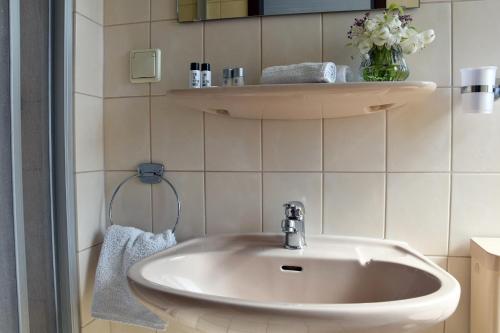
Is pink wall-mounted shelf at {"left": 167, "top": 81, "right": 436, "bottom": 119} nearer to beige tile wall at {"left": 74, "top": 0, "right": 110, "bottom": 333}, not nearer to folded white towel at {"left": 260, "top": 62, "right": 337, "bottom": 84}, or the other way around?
folded white towel at {"left": 260, "top": 62, "right": 337, "bottom": 84}

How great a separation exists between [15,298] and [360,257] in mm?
807

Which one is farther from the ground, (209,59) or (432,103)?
(209,59)

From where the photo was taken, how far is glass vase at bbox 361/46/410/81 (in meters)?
0.84

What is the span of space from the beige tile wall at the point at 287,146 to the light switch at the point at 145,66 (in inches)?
0.8

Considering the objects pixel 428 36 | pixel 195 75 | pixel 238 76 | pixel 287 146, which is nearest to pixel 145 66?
pixel 195 75

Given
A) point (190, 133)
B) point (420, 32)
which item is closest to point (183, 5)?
point (190, 133)

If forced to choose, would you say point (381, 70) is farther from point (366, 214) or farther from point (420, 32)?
point (366, 214)

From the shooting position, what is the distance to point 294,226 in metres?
0.90

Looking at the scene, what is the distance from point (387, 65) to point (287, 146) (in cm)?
32

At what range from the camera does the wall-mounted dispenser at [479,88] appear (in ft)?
2.76

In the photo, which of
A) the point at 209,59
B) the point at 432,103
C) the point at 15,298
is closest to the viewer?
the point at 15,298

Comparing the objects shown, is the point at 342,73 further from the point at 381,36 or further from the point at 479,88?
the point at 479,88

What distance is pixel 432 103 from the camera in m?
0.93

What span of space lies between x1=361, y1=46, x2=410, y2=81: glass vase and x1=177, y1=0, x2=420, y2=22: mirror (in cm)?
17
